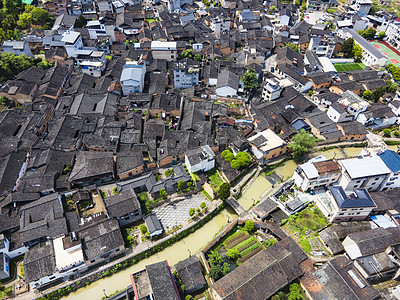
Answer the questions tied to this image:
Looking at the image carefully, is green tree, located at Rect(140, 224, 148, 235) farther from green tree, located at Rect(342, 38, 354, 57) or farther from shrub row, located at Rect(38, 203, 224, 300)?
green tree, located at Rect(342, 38, 354, 57)

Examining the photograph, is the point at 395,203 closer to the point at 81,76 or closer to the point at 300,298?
the point at 300,298

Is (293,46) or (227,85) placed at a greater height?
(293,46)

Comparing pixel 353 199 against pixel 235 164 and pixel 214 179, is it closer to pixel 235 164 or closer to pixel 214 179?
pixel 235 164

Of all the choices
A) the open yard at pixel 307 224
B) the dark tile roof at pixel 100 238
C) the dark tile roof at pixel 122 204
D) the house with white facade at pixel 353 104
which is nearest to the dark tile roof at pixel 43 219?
the dark tile roof at pixel 100 238

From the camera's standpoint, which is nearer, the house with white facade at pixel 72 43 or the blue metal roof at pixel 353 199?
the blue metal roof at pixel 353 199

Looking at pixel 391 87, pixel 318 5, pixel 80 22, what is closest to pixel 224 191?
pixel 391 87

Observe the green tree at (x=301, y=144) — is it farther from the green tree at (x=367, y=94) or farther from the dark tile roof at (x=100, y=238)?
the dark tile roof at (x=100, y=238)

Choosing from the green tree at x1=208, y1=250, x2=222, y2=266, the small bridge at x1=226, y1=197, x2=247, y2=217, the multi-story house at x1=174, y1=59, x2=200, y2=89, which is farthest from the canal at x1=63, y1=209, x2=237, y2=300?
the multi-story house at x1=174, y1=59, x2=200, y2=89
